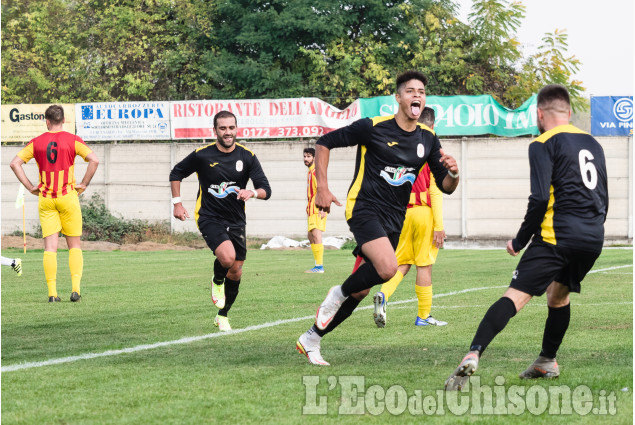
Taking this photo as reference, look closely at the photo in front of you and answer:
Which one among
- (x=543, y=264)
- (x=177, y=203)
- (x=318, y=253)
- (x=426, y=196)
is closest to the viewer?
(x=543, y=264)

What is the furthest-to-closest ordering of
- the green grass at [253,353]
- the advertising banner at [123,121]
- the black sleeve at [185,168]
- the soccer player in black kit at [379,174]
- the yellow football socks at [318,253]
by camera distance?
the advertising banner at [123,121]
the yellow football socks at [318,253]
the black sleeve at [185,168]
the soccer player in black kit at [379,174]
the green grass at [253,353]

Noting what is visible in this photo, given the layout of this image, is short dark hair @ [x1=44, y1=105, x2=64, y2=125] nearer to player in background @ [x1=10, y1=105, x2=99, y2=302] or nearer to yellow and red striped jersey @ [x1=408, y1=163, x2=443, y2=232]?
player in background @ [x1=10, y1=105, x2=99, y2=302]

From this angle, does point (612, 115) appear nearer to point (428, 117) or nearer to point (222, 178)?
point (428, 117)

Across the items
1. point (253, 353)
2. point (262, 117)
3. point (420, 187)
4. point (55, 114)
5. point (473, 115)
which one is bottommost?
point (253, 353)

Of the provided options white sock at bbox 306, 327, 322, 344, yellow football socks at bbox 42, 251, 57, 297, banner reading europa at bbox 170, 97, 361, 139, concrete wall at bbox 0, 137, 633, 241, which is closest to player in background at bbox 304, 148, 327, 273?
yellow football socks at bbox 42, 251, 57, 297

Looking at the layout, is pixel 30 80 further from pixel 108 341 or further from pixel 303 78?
pixel 108 341

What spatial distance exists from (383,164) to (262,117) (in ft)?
75.6

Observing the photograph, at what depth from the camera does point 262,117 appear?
29.8m

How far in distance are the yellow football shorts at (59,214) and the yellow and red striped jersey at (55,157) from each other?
0.25ft

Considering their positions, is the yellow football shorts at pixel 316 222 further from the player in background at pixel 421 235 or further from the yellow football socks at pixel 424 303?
the yellow football socks at pixel 424 303

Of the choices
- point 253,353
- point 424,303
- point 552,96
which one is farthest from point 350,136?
point 424,303

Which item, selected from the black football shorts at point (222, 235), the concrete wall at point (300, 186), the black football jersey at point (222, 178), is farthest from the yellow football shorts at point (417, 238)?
the concrete wall at point (300, 186)

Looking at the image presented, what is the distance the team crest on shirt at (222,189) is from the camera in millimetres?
9141

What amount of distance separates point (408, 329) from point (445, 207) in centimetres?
2103
